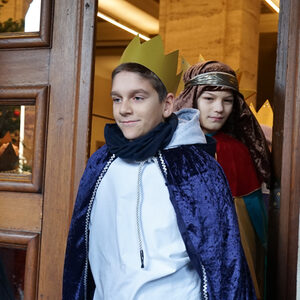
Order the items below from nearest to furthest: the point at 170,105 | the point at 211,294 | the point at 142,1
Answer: the point at 211,294 → the point at 170,105 → the point at 142,1

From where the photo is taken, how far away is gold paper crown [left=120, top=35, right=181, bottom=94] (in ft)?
5.91

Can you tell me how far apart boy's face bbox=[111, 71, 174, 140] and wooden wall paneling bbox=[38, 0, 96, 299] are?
0.60 meters

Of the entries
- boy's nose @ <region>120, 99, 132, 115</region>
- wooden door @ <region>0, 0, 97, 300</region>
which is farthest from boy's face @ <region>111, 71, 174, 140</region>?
wooden door @ <region>0, 0, 97, 300</region>

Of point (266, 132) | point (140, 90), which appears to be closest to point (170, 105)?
point (140, 90)

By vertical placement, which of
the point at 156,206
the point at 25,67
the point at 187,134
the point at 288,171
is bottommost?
the point at 156,206

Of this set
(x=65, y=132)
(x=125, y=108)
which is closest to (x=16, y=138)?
(x=65, y=132)

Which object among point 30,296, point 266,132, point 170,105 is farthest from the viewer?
point 266,132

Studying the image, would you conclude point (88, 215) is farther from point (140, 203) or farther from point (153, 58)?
point (153, 58)

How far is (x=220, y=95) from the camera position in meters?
2.58

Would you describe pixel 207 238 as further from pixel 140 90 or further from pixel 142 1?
pixel 142 1

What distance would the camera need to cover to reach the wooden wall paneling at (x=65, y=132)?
2.37m

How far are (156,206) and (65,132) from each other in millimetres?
797

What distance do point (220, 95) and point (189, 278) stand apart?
108cm

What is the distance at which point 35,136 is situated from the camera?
244cm
